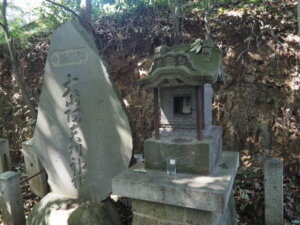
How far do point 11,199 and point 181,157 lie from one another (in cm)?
257

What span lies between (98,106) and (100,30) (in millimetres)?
3802

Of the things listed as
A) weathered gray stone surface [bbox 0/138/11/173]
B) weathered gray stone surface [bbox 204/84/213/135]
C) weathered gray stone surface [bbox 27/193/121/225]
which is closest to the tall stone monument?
weathered gray stone surface [bbox 27/193/121/225]

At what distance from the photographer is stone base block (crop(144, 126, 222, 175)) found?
210 cm

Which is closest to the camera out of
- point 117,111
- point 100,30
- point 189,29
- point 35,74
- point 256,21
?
point 117,111

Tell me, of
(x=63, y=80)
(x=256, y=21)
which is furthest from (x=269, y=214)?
(x=256, y=21)

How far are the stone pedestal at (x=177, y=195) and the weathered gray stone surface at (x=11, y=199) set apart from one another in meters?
1.77

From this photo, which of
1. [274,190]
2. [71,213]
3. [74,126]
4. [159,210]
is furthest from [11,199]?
[274,190]

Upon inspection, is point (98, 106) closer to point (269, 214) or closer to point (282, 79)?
point (269, 214)

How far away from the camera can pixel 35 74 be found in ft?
21.5

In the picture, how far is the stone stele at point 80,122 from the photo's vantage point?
278 centimetres

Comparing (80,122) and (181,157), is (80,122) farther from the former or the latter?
(181,157)

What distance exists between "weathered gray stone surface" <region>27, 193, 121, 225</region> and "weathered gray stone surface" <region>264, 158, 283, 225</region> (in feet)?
6.53

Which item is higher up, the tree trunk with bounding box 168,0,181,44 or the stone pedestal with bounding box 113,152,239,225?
the tree trunk with bounding box 168,0,181,44

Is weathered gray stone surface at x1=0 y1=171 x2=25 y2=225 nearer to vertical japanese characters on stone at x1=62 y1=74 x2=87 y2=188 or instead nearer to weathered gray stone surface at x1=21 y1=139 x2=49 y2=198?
weathered gray stone surface at x1=21 y1=139 x2=49 y2=198
